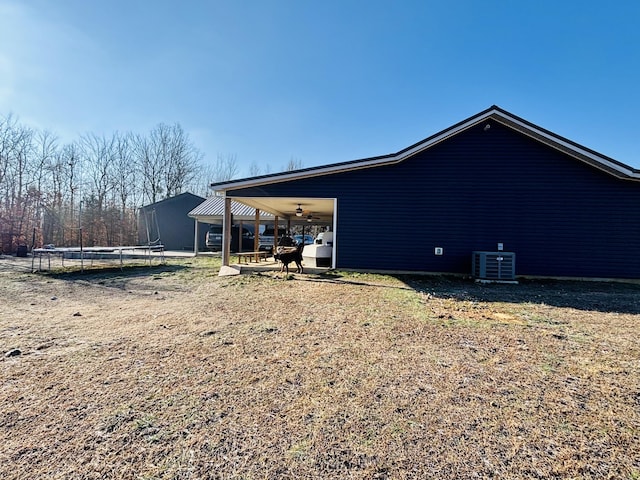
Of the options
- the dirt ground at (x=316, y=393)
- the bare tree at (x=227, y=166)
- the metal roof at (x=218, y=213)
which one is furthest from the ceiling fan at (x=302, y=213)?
the bare tree at (x=227, y=166)

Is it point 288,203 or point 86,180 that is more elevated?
point 86,180

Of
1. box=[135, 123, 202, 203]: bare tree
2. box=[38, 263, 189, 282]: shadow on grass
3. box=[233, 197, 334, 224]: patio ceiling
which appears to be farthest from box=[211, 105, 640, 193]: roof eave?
box=[135, 123, 202, 203]: bare tree

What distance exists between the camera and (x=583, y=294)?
6824 mm

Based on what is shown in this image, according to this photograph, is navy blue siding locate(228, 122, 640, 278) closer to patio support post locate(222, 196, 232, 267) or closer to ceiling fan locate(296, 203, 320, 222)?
patio support post locate(222, 196, 232, 267)

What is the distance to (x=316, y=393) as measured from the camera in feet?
7.77

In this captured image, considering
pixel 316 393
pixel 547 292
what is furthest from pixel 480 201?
pixel 316 393

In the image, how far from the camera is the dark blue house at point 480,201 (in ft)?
27.7

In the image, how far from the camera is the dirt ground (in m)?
1.65

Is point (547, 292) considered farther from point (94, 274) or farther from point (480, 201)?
point (94, 274)

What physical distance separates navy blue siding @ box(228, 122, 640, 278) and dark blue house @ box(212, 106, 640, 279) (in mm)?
27

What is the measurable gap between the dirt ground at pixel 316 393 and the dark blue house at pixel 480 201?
3.99 metres

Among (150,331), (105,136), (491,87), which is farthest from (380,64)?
(105,136)

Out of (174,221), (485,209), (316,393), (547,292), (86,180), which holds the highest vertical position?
(86,180)

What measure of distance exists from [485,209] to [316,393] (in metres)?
8.28
